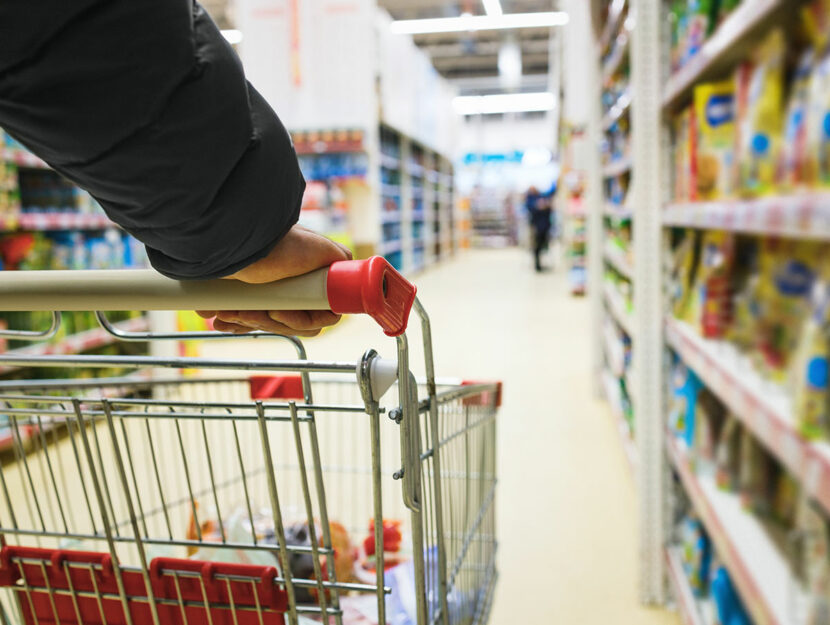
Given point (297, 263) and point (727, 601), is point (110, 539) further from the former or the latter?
point (727, 601)

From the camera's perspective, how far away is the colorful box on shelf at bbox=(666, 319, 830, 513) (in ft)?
2.78

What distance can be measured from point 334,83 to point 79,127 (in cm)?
715

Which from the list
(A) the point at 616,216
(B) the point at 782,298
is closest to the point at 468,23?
(A) the point at 616,216

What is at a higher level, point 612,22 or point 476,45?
point 476,45

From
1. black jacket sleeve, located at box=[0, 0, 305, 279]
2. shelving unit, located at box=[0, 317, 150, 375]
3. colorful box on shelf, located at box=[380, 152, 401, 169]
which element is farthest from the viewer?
colorful box on shelf, located at box=[380, 152, 401, 169]

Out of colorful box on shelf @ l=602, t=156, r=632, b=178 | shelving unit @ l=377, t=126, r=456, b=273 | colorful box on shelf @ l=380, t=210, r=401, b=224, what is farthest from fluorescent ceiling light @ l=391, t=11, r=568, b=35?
colorful box on shelf @ l=602, t=156, r=632, b=178

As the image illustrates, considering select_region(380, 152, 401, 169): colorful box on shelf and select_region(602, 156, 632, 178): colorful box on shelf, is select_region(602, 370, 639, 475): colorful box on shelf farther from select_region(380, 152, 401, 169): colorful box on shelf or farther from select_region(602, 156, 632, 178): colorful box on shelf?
select_region(380, 152, 401, 169): colorful box on shelf

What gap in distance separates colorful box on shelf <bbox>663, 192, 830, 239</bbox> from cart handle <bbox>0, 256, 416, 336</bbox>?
0.47 metres

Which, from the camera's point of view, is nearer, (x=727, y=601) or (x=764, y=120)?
(x=764, y=120)

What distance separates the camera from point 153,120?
59 cm

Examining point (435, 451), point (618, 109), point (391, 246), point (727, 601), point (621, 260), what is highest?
point (618, 109)

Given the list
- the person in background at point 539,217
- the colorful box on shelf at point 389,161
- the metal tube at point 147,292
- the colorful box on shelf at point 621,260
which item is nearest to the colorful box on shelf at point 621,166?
the colorful box on shelf at point 621,260

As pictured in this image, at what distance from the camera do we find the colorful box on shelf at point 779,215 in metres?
0.80

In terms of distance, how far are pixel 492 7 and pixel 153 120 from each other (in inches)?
550
